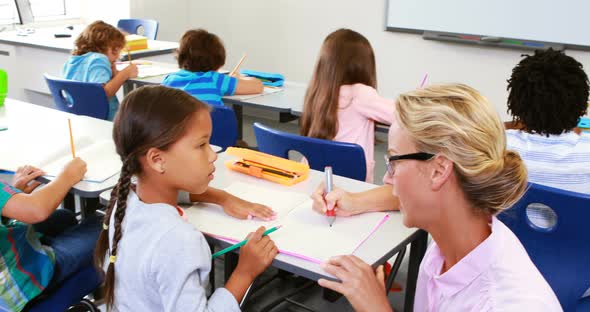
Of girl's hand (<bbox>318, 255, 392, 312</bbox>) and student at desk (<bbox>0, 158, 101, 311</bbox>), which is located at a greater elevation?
girl's hand (<bbox>318, 255, 392, 312</bbox>)

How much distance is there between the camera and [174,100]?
1432mm

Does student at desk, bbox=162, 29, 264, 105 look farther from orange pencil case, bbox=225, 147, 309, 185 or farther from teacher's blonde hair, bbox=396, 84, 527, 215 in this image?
teacher's blonde hair, bbox=396, 84, 527, 215

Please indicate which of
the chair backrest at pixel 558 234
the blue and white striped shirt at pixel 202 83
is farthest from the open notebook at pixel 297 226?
the blue and white striped shirt at pixel 202 83

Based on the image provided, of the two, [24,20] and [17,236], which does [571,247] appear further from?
[24,20]

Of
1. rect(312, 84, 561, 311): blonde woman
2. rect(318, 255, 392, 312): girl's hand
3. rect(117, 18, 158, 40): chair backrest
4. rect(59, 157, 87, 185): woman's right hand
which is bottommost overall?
rect(318, 255, 392, 312): girl's hand

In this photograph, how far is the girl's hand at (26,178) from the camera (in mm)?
1841

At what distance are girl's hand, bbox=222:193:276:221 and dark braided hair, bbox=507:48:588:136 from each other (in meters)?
0.90

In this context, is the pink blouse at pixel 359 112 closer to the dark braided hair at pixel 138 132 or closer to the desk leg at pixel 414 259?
the desk leg at pixel 414 259

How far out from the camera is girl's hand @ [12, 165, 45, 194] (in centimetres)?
184

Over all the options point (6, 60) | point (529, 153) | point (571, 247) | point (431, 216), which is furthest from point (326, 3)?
point (431, 216)

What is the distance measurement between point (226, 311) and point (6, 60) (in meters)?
4.21

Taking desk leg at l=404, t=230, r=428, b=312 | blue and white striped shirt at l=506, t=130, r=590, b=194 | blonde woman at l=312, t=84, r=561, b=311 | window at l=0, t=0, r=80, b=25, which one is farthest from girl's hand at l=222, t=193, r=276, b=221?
window at l=0, t=0, r=80, b=25

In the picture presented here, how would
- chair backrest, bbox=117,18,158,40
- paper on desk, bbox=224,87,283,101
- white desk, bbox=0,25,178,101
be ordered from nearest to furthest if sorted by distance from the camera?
1. paper on desk, bbox=224,87,283,101
2. white desk, bbox=0,25,178,101
3. chair backrest, bbox=117,18,158,40

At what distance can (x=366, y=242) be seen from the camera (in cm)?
150
